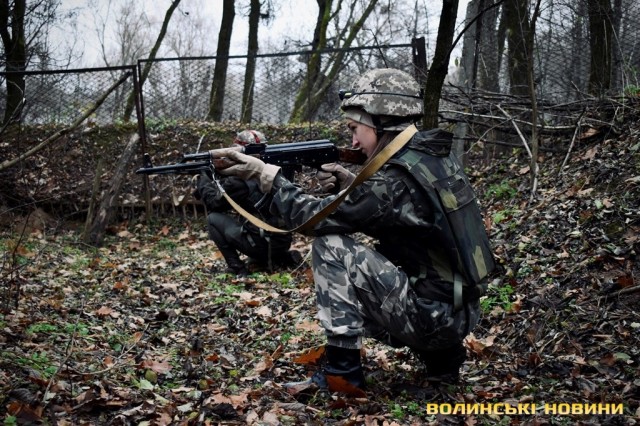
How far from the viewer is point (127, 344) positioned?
448 centimetres

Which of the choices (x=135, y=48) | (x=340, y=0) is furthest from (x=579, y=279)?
(x=135, y=48)

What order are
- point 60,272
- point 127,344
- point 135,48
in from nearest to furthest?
1. point 127,344
2. point 60,272
3. point 135,48

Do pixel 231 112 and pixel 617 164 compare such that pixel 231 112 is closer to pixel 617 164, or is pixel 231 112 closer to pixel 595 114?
pixel 595 114

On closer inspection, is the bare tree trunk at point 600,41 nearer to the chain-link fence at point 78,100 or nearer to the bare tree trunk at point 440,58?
the bare tree trunk at point 440,58

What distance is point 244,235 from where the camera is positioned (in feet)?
24.7

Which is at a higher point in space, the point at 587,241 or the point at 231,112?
the point at 231,112

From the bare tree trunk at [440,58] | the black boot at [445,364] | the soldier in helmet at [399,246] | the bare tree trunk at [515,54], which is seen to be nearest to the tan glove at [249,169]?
the soldier in helmet at [399,246]

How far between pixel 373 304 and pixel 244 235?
13.6 feet

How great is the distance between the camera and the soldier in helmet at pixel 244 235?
743 centimetres

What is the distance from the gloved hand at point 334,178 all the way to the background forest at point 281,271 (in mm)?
1162

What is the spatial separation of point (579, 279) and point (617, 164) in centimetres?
197

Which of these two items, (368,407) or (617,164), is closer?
(368,407)

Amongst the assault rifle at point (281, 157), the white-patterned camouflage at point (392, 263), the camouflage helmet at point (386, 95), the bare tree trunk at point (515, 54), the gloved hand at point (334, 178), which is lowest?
the white-patterned camouflage at point (392, 263)

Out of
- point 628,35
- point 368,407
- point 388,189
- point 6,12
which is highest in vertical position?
point 628,35
